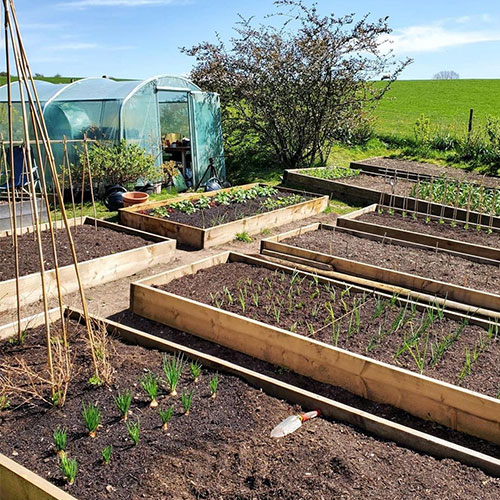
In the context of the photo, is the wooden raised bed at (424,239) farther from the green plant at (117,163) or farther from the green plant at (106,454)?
the green plant at (106,454)

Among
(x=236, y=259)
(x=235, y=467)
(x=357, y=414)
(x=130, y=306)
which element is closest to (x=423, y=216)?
(x=236, y=259)

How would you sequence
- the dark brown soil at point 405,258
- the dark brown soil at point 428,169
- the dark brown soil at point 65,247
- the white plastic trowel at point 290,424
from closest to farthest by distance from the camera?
1. the white plastic trowel at point 290,424
2. the dark brown soil at point 65,247
3. the dark brown soil at point 405,258
4. the dark brown soil at point 428,169

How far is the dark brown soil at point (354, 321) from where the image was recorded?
399 cm

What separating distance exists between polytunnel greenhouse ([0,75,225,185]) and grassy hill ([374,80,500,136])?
7503 millimetres

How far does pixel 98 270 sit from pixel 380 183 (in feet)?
22.1

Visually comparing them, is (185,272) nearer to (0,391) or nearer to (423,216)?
(0,391)

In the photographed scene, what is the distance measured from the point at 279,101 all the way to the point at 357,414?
10212 mm

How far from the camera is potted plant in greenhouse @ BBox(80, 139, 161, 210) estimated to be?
9.31m

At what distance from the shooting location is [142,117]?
33.7 ft

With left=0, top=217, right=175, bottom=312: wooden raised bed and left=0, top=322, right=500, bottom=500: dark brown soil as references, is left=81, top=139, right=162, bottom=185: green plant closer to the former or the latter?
left=0, top=217, right=175, bottom=312: wooden raised bed

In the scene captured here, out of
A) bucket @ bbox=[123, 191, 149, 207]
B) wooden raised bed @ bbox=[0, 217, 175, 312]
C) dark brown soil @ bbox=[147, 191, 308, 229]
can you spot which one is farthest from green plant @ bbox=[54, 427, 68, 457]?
bucket @ bbox=[123, 191, 149, 207]

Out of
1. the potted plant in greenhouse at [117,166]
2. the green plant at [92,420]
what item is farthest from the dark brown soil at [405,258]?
the green plant at [92,420]

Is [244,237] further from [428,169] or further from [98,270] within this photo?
[428,169]

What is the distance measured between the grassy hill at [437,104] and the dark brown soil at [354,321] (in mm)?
12848
